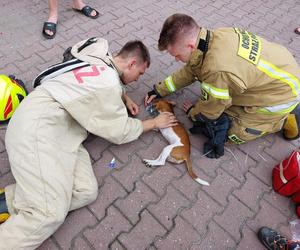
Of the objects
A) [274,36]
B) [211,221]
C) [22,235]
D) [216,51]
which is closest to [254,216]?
[211,221]

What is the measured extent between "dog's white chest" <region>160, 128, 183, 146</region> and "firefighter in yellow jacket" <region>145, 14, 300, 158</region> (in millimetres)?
281

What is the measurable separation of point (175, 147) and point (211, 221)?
0.68 metres

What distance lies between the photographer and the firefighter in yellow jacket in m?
2.14

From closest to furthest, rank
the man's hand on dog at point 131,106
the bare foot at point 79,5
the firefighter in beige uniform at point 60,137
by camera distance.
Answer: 1. the firefighter in beige uniform at point 60,137
2. the man's hand on dog at point 131,106
3. the bare foot at point 79,5

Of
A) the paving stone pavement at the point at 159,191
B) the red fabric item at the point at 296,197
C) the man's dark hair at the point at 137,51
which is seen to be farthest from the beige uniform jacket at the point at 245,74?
the red fabric item at the point at 296,197

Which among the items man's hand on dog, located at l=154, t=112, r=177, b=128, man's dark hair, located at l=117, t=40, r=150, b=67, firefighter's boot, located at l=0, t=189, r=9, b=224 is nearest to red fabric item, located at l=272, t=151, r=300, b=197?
man's hand on dog, located at l=154, t=112, r=177, b=128

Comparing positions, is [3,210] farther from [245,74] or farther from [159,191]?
[245,74]

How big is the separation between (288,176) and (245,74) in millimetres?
946

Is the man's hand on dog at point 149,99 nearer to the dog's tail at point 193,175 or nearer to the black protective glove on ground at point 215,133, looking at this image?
the black protective glove on ground at point 215,133

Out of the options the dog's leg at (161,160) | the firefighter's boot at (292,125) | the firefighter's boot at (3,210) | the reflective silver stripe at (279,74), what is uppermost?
the reflective silver stripe at (279,74)

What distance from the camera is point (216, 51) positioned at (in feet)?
7.04

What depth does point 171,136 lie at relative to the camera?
2.69 m

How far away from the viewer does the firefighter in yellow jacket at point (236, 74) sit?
2.14 meters

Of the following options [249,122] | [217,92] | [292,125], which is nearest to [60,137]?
[217,92]
